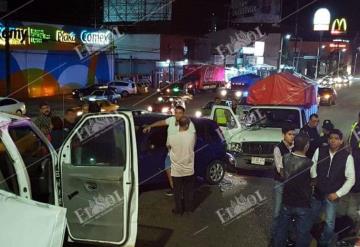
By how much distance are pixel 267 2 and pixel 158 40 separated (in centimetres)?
2047

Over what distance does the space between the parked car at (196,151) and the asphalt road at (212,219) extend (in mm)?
361

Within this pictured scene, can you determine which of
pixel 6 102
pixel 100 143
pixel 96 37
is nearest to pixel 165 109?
pixel 6 102

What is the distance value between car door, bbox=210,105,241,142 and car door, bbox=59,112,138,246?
668cm

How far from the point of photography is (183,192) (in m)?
8.08

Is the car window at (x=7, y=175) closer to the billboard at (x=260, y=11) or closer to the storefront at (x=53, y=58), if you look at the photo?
the storefront at (x=53, y=58)

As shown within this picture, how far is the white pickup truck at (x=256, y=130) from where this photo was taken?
36.4ft

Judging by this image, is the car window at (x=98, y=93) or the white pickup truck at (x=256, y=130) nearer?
the white pickup truck at (x=256, y=130)

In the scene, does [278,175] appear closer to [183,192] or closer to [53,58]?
→ [183,192]

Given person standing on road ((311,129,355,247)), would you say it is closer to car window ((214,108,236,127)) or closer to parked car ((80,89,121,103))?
car window ((214,108,236,127))

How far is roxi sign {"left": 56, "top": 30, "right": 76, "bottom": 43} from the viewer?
35.6 metres

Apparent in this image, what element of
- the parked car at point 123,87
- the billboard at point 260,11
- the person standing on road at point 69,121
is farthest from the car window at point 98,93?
the billboard at point 260,11

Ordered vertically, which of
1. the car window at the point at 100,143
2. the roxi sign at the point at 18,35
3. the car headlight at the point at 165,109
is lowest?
the car headlight at the point at 165,109

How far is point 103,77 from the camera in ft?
137

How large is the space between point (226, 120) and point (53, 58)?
25935mm
